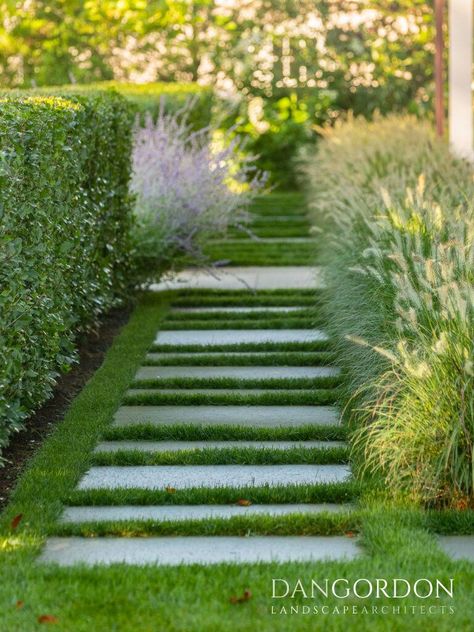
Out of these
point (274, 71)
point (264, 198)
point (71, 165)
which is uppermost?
point (71, 165)

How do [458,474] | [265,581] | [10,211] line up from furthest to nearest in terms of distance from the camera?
[10,211]
[458,474]
[265,581]

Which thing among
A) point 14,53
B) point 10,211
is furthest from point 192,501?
point 14,53

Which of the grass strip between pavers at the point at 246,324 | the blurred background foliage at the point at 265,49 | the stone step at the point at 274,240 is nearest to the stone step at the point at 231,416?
the grass strip between pavers at the point at 246,324

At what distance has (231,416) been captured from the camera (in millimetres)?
4832

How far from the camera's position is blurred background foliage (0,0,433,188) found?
16141mm

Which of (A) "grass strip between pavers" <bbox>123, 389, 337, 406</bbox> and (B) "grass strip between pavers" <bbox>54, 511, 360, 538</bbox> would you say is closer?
(B) "grass strip between pavers" <bbox>54, 511, 360, 538</bbox>

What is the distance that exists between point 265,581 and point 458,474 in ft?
3.04

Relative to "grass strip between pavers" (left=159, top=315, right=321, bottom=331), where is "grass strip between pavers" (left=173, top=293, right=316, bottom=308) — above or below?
below

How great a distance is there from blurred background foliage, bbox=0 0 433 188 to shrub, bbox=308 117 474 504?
31.3ft

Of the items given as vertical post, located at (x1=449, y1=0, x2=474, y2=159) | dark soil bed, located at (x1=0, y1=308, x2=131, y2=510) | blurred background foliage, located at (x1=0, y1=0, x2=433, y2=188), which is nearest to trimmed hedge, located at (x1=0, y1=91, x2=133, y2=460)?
dark soil bed, located at (x1=0, y1=308, x2=131, y2=510)

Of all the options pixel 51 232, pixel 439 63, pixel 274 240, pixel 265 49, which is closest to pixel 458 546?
pixel 51 232

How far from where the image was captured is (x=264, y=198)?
45.2ft

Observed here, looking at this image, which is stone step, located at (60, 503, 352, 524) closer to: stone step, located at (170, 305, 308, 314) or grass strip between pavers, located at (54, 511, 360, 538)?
grass strip between pavers, located at (54, 511, 360, 538)

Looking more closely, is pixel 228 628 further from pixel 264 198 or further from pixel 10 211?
pixel 264 198
